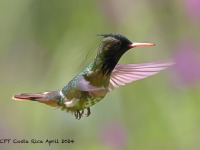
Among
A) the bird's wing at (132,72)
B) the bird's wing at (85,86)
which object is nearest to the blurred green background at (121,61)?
the bird's wing at (132,72)

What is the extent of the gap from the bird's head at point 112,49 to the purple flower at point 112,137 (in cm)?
124

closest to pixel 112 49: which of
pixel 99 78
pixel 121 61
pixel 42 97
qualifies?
pixel 99 78

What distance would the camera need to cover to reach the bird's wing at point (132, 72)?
39.5 inches

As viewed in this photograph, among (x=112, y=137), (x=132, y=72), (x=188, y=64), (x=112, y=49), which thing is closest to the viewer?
(x=112, y=49)

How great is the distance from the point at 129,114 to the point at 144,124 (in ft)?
0.40

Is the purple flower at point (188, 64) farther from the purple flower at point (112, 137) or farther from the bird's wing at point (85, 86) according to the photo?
the bird's wing at point (85, 86)

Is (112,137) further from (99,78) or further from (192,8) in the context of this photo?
(99,78)

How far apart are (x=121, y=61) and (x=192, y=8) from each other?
429 millimetres

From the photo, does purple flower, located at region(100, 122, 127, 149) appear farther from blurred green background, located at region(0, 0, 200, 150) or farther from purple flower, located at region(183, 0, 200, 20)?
purple flower, located at region(183, 0, 200, 20)

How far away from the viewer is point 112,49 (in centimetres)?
94

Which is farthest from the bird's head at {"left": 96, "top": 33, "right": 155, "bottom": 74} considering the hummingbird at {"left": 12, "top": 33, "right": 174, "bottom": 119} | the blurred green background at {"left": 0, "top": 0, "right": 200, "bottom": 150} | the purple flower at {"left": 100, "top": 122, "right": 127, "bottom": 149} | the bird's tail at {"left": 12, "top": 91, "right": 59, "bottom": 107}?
the purple flower at {"left": 100, "top": 122, "right": 127, "bottom": 149}

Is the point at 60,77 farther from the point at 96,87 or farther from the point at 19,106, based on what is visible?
the point at 96,87

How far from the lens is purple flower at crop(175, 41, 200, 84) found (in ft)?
7.92

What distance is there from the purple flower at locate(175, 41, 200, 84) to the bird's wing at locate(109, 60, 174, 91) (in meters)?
1.32
